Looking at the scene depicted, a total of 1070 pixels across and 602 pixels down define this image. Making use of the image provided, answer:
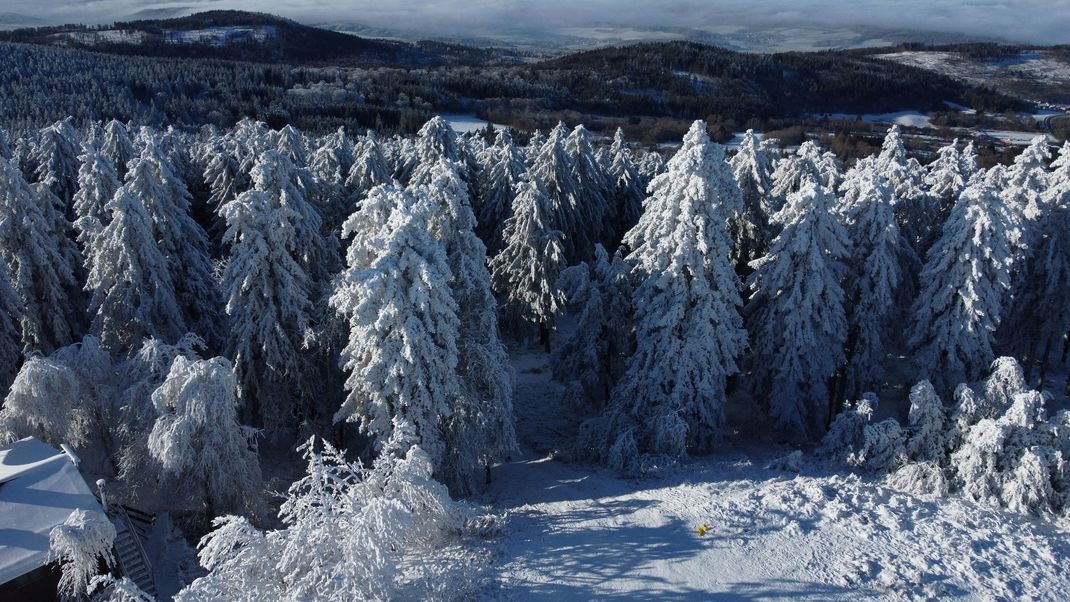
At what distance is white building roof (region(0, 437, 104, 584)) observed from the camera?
1328cm

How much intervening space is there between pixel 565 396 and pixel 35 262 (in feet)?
68.8

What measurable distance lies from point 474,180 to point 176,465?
3179 centimetres

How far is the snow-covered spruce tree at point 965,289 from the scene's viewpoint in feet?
71.5

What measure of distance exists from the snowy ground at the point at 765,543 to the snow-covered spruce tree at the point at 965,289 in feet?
22.4

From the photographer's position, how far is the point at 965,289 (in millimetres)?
22031

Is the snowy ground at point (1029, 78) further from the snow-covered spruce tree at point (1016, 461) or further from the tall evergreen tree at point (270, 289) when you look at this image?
the tall evergreen tree at point (270, 289)

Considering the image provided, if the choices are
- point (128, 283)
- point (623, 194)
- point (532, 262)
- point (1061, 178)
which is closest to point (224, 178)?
point (128, 283)

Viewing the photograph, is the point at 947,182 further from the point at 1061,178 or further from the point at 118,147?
the point at 118,147

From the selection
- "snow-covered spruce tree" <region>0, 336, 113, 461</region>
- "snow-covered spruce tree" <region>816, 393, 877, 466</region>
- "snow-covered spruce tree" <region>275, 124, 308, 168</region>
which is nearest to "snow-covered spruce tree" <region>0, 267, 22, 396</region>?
"snow-covered spruce tree" <region>0, 336, 113, 461</region>

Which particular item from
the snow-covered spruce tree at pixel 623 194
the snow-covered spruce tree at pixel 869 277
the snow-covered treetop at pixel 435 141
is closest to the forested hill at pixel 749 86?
the snow-covered spruce tree at pixel 623 194

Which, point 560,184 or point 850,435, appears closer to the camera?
point 850,435

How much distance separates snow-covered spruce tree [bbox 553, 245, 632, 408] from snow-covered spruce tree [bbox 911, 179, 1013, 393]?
11.0m

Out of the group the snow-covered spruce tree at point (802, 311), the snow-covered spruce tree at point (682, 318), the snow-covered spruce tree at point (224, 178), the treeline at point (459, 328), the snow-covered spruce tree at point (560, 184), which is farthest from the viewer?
the snow-covered spruce tree at point (224, 178)

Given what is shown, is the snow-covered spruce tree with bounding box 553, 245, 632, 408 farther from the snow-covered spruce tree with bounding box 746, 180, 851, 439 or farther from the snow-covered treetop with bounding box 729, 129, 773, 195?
the snow-covered treetop with bounding box 729, 129, 773, 195
